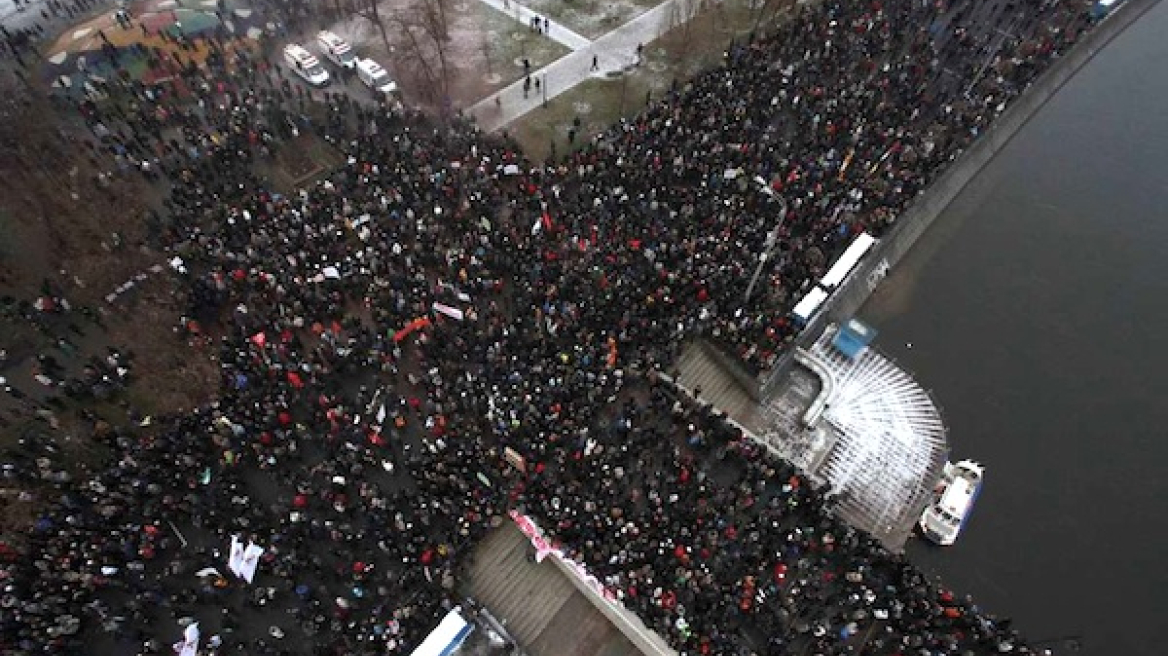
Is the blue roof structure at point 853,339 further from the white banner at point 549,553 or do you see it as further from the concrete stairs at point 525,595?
the concrete stairs at point 525,595

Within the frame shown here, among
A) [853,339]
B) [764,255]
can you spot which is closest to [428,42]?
[764,255]

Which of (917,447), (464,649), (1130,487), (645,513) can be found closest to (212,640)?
(464,649)

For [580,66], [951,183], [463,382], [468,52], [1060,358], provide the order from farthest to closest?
[468,52], [580,66], [951,183], [1060,358], [463,382]

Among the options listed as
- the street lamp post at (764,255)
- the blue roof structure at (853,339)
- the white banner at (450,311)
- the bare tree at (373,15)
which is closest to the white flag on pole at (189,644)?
the white banner at (450,311)

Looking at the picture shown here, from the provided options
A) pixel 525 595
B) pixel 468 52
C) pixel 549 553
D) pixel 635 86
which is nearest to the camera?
pixel 549 553

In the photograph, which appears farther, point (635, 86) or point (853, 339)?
point (635, 86)

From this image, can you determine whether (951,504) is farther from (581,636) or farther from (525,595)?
(525,595)

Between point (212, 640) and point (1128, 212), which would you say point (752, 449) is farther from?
point (1128, 212)
